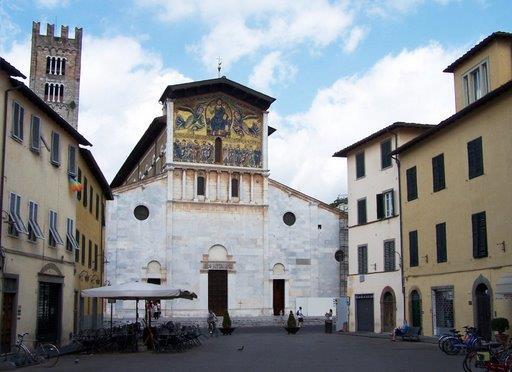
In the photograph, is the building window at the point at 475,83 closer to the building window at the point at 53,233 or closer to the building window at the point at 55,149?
the building window at the point at 55,149

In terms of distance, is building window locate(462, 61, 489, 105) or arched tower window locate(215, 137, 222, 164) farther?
arched tower window locate(215, 137, 222, 164)

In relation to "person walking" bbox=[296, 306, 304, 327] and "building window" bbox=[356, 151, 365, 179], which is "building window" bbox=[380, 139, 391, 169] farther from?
"person walking" bbox=[296, 306, 304, 327]

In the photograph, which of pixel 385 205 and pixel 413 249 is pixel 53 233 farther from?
pixel 385 205

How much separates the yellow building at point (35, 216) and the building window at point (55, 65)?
64.8 m

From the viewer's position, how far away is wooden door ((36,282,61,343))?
26.0m

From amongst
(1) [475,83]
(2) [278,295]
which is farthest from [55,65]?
(1) [475,83]

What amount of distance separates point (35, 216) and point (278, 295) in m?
30.7

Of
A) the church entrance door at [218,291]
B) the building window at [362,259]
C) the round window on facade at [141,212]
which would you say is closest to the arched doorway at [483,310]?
the building window at [362,259]

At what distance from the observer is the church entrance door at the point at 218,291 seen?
5169 cm

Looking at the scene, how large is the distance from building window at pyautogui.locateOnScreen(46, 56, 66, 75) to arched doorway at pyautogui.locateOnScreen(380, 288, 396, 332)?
6612 centimetres

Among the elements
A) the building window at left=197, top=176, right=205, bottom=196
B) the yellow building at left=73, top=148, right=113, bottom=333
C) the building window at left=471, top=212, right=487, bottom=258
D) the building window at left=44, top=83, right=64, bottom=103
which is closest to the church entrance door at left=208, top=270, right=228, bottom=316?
the building window at left=197, top=176, right=205, bottom=196

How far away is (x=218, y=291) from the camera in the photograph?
Answer: 52.0 meters

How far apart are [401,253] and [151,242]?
21.4 m

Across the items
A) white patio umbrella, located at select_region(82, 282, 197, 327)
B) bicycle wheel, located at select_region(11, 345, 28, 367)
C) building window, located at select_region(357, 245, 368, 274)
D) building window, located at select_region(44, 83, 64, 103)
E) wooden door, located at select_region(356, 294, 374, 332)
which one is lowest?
bicycle wheel, located at select_region(11, 345, 28, 367)
